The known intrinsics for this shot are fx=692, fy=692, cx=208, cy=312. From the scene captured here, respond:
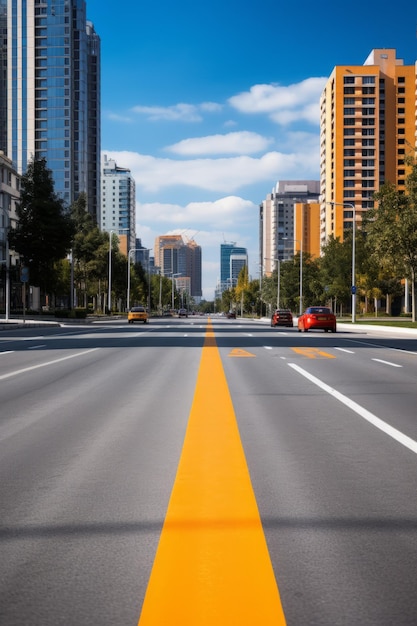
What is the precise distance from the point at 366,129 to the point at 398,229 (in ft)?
322

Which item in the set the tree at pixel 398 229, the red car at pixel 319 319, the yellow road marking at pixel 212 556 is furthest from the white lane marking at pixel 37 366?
the tree at pixel 398 229

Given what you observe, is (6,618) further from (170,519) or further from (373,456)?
(373,456)

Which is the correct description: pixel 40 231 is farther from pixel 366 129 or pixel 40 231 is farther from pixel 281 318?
pixel 366 129

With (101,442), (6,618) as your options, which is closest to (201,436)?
(101,442)

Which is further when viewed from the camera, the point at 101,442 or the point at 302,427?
the point at 302,427

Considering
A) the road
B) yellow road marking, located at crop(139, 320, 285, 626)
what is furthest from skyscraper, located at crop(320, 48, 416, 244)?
yellow road marking, located at crop(139, 320, 285, 626)

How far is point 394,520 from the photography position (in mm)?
4238

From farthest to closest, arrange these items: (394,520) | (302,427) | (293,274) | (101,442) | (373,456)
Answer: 1. (293,274)
2. (302,427)
3. (101,442)
4. (373,456)
5. (394,520)

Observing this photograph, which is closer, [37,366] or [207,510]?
[207,510]

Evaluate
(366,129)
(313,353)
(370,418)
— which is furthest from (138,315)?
(366,129)

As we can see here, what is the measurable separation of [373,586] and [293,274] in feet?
295

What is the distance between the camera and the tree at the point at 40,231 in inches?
2399

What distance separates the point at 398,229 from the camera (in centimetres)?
4425

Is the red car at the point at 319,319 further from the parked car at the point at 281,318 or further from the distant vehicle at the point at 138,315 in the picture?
the distant vehicle at the point at 138,315
